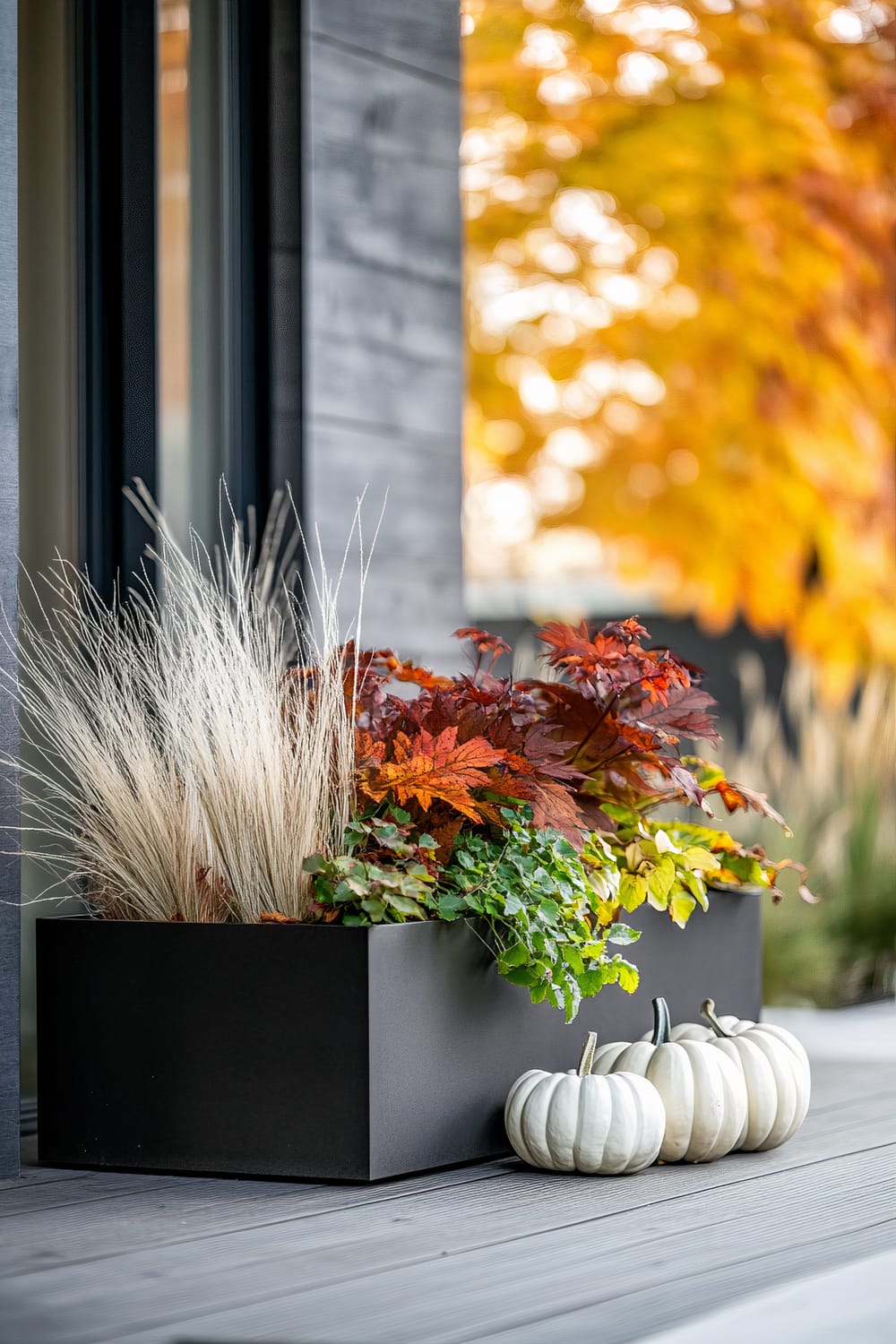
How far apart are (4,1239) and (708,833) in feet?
4.79

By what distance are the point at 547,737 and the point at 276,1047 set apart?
0.63 meters

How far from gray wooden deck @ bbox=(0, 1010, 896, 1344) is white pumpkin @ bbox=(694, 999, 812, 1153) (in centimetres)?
4

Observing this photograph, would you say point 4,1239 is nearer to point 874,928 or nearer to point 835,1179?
point 835,1179

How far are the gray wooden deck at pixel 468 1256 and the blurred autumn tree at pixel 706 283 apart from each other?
4821 millimetres

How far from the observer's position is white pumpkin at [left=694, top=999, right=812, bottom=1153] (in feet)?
8.58

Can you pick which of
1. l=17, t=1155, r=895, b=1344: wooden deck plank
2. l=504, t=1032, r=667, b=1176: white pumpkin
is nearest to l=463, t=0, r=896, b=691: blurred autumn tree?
l=504, t=1032, r=667, b=1176: white pumpkin

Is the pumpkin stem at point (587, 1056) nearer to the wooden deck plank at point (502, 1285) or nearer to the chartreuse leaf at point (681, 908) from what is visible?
the wooden deck plank at point (502, 1285)

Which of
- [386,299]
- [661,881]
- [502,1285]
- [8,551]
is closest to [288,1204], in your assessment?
[502,1285]

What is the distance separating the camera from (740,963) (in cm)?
321

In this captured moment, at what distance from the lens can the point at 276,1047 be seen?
247 cm

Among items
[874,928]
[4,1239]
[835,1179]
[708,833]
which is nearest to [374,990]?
[4,1239]

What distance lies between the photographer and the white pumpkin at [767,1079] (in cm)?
262

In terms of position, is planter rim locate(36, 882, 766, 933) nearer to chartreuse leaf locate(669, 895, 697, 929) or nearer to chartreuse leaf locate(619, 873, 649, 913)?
chartreuse leaf locate(619, 873, 649, 913)

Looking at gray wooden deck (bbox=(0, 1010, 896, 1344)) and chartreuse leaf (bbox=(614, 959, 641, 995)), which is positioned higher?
chartreuse leaf (bbox=(614, 959, 641, 995))
